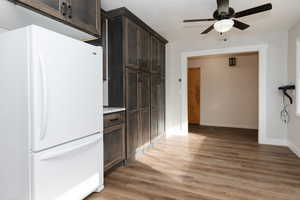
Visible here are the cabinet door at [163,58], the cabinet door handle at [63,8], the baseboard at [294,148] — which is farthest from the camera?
the cabinet door at [163,58]

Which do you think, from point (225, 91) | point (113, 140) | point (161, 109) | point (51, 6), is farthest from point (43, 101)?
point (225, 91)

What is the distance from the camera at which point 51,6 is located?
1.52 m

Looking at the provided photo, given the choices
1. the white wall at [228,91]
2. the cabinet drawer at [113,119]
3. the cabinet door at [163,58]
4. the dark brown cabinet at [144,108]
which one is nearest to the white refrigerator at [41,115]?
the cabinet drawer at [113,119]

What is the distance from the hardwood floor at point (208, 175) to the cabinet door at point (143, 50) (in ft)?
5.36

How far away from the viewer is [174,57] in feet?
14.4

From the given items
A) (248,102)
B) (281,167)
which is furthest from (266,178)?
(248,102)

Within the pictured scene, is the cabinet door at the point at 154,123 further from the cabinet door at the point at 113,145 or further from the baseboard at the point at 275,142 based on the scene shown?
the baseboard at the point at 275,142

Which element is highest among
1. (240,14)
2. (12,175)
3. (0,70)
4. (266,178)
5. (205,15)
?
(205,15)

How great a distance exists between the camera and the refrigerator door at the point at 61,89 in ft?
3.99

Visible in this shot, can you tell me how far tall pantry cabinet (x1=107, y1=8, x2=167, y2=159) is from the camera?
2.58 metres

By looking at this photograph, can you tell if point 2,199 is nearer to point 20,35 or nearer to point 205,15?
point 20,35

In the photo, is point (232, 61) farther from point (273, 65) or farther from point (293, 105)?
point (293, 105)

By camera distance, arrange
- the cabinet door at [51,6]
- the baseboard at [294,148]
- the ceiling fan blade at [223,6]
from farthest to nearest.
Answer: the baseboard at [294,148] → the ceiling fan blade at [223,6] → the cabinet door at [51,6]

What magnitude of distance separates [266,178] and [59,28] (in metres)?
3.09
